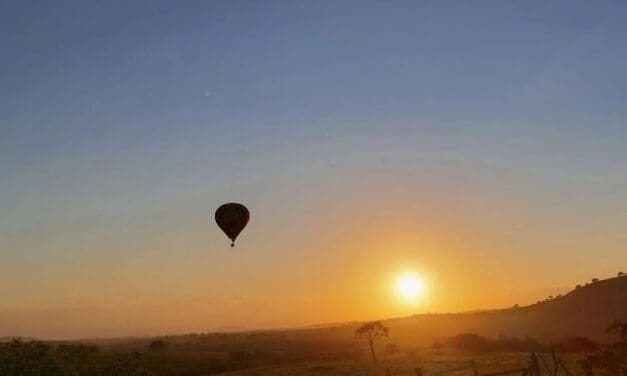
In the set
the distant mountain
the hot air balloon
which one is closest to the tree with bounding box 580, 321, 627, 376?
the hot air balloon

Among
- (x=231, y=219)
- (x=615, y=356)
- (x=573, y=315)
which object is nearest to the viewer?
(x=615, y=356)

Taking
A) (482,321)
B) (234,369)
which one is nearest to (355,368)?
(234,369)

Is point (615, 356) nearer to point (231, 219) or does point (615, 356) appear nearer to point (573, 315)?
point (231, 219)

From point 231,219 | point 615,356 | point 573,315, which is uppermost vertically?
point 231,219

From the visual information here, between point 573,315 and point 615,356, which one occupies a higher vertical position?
point 573,315

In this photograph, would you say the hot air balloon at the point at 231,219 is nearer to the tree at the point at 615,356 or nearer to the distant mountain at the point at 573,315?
the tree at the point at 615,356

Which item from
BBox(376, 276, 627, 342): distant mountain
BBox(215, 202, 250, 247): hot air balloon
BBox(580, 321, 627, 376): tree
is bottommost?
BBox(580, 321, 627, 376): tree

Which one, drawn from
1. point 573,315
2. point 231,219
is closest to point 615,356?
A: point 231,219

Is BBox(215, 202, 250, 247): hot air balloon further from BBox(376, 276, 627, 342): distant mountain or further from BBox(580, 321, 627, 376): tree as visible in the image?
BBox(376, 276, 627, 342): distant mountain
